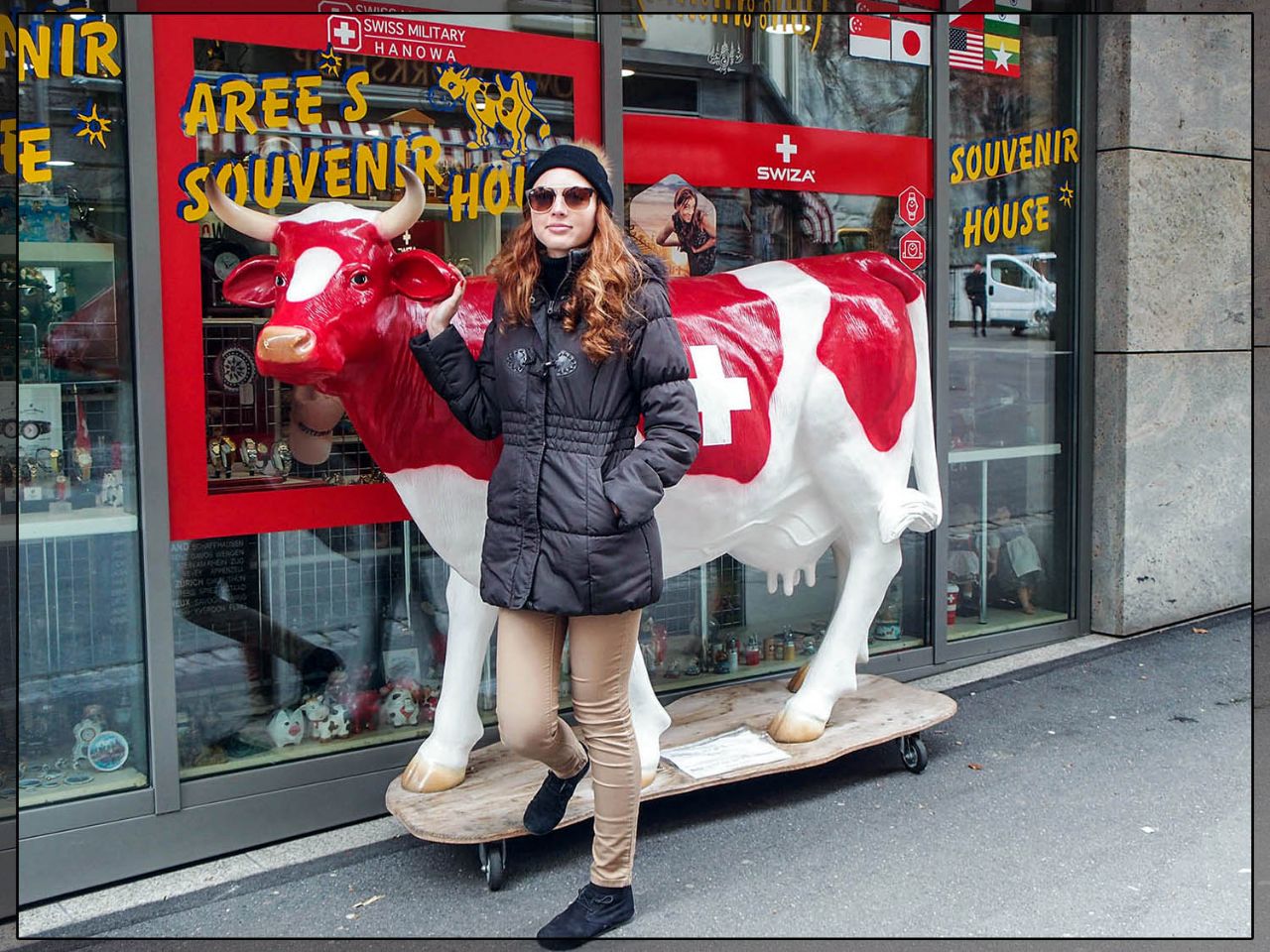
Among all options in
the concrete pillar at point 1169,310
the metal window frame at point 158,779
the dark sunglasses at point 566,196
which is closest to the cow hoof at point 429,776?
the metal window frame at point 158,779

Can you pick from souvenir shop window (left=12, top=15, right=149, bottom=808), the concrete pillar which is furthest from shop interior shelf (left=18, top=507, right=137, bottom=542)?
the concrete pillar

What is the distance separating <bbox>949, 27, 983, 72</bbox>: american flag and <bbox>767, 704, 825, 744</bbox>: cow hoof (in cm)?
321

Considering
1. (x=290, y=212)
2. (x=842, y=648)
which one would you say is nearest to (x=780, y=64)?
(x=290, y=212)

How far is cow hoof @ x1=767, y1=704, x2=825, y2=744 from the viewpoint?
4637mm

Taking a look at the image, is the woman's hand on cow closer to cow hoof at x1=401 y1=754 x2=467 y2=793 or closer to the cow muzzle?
the cow muzzle

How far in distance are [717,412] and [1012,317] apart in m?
2.89

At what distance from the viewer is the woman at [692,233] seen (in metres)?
Result: 5.31

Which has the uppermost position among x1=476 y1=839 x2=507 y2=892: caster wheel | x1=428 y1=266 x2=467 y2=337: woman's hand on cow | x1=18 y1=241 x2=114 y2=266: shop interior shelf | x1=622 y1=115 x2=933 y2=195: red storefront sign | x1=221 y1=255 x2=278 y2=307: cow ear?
x1=622 y1=115 x2=933 y2=195: red storefront sign

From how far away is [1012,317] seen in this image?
6.64m

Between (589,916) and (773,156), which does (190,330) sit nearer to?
(589,916)

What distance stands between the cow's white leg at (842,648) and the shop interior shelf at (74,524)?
222 cm

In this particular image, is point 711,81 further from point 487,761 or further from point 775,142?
point 487,761

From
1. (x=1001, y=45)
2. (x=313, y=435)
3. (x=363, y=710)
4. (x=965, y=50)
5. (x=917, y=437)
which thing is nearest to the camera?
(x=313, y=435)

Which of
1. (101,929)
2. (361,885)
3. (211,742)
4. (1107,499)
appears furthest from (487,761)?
(1107,499)
